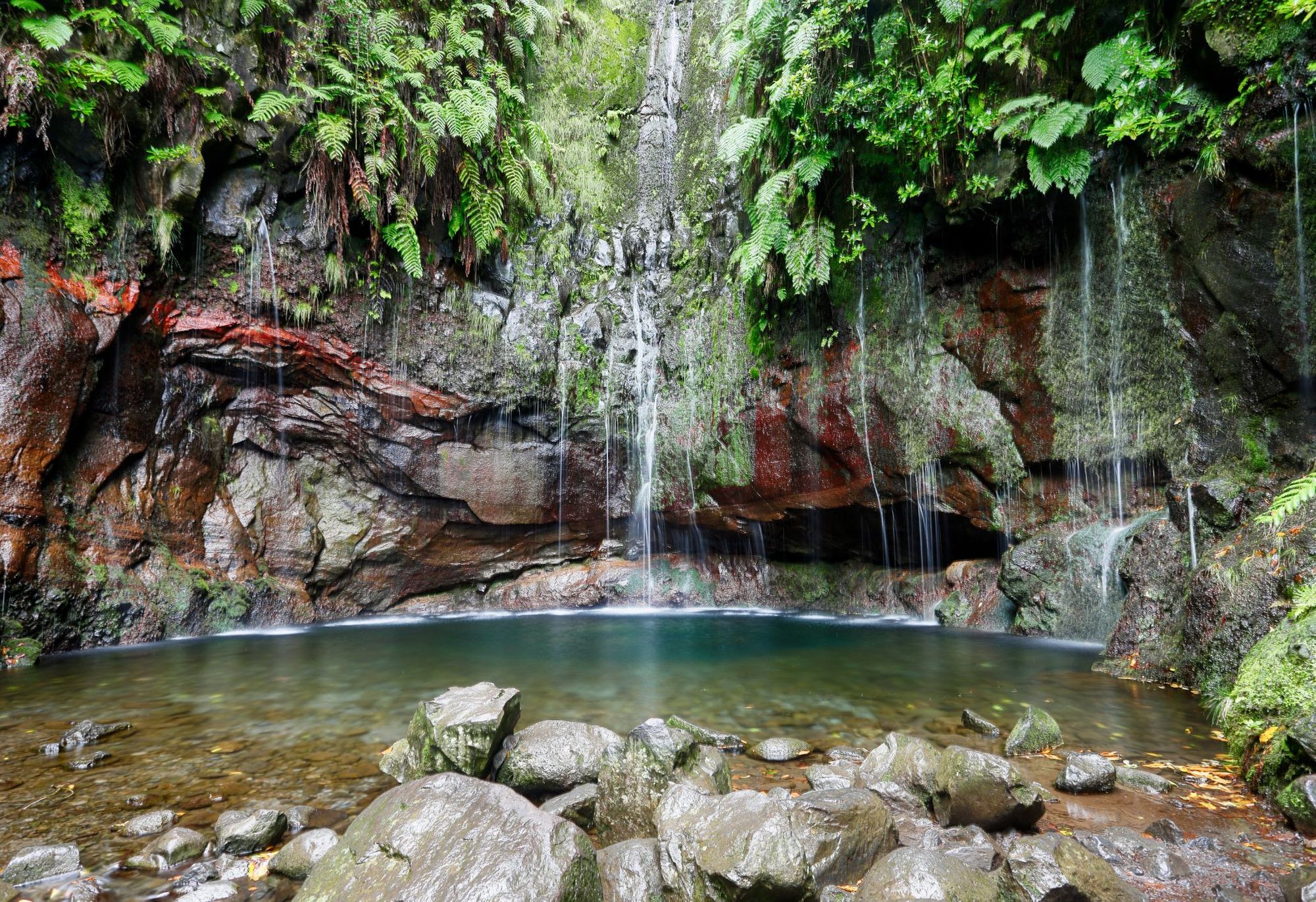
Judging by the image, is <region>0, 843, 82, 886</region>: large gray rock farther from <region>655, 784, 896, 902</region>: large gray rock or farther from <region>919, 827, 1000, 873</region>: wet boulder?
<region>919, 827, 1000, 873</region>: wet boulder

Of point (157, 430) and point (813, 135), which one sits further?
point (157, 430)

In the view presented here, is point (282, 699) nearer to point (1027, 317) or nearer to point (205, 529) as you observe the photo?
point (205, 529)

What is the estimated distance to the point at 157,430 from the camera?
912 cm

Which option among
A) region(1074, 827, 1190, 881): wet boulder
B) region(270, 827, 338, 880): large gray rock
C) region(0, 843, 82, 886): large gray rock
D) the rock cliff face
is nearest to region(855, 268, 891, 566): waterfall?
the rock cliff face

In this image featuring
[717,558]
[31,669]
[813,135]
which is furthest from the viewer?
[717,558]

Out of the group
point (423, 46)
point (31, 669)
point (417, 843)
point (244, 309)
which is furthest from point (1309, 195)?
point (31, 669)

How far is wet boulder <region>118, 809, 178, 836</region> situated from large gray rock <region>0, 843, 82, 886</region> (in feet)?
0.91

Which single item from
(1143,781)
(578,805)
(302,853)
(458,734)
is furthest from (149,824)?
(1143,781)

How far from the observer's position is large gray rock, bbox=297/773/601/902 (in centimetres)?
216

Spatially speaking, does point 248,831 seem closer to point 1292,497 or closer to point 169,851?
point 169,851

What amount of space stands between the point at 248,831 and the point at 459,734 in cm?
103

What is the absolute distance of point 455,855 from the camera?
2281mm

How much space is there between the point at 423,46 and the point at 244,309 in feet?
→ 16.8

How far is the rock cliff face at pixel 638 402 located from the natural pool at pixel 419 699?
1.43 m
